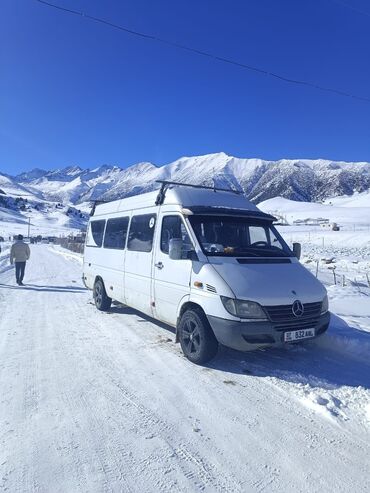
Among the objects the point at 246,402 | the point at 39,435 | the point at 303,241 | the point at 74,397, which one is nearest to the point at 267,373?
the point at 246,402

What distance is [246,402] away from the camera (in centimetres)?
434

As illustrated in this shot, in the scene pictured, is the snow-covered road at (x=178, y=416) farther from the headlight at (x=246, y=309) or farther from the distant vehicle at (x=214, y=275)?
the headlight at (x=246, y=309)

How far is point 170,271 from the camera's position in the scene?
6.20 metres

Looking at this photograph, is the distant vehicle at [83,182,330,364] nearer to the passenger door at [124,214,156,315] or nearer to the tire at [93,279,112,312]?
the passenger door at [124,214,156,315]

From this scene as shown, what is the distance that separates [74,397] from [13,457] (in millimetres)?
→ 1186

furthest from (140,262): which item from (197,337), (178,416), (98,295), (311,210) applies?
(311,210)

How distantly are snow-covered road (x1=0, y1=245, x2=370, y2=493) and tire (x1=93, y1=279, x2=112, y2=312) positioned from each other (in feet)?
7.47

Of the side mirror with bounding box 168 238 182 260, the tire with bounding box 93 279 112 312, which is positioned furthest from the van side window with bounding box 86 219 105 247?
the side mirror with bounding box 168 238 182 260

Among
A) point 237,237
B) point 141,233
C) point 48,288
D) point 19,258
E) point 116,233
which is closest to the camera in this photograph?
point 237,237

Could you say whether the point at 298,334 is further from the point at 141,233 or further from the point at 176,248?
the point at 141,233

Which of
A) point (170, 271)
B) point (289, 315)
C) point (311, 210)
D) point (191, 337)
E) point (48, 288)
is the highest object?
point (311, 210)

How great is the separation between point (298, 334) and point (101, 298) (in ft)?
17.5

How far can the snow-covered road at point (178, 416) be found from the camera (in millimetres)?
3041

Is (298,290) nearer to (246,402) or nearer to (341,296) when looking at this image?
(246,402)
